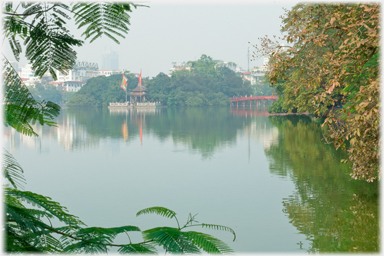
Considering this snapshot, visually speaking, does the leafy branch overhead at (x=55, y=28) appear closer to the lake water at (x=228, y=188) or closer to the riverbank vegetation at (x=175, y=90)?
the lake water at (x=228, y=188)

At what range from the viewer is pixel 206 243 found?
1.39 meters

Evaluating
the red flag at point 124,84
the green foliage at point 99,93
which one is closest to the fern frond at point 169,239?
the red flag at point 124,84

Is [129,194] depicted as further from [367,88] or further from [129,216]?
[367,88]

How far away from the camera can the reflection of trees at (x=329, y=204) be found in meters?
5.59

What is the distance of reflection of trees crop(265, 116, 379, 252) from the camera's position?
5586 millimetres

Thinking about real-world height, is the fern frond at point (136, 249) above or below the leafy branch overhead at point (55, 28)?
below

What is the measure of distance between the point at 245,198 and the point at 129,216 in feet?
7.07

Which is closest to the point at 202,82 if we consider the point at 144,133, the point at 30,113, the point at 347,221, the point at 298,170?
the point at 144,133

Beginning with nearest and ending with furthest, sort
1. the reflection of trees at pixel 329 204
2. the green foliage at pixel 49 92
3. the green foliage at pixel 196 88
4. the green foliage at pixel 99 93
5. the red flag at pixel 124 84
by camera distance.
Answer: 1. the reflection of trees at pixel 329 204
2. the red flag at pixel 124 84
3. the green foliage at pixel 99 93
4. the green foliage at pixel 49 92
5. the green foliage at pixel 196 88

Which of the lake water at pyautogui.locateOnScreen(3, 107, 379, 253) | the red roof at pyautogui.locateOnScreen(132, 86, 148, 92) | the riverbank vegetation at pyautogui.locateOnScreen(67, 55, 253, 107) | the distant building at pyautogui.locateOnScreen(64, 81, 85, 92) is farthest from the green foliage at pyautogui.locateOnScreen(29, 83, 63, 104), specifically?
the lake water at pyautogui.locateOnScreen(3, 107, 379, 253)

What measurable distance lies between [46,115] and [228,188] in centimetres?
763

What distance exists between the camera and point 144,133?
66.2ft

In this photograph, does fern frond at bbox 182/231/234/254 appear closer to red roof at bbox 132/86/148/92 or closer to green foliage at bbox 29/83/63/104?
green foliage at bbox 29/83/63/104

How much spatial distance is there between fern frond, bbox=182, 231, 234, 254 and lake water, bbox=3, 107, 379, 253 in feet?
13.5
